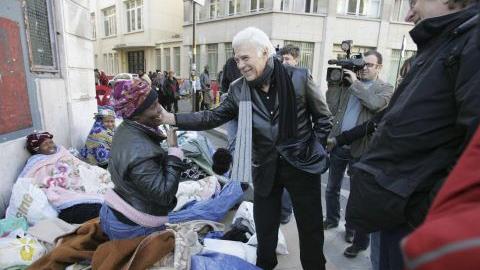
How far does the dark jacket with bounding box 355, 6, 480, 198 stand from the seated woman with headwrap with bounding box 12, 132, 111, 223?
3106mm

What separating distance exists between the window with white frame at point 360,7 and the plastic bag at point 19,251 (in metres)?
17.5

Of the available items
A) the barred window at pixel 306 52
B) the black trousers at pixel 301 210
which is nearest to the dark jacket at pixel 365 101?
the black trousers at pixel 301 210

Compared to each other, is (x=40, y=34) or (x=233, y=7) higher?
(x=233, y=7)

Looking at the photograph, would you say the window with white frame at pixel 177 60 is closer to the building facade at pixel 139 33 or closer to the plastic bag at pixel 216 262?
the building facade at pixel 139 33

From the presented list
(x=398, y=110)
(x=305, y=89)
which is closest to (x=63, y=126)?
(x=305, y=89)

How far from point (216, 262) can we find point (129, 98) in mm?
1181

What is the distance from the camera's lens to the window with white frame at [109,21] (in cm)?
3075

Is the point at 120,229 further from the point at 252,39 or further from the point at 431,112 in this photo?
the point at 431,112

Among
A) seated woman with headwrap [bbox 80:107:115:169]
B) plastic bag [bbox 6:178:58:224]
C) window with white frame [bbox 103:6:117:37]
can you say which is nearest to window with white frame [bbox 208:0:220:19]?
window with white frame [bbox 103:6:117:37]

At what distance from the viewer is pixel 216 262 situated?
2105 mm

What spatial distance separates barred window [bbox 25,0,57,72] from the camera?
4.10 metres

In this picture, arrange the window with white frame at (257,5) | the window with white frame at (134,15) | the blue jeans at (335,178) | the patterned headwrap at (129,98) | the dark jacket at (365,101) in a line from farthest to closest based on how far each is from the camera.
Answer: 1. the window with white frame at (134,15)
2. the window with white frame at (257,5)
3. the blue jeans at (335,178)
4. the dark jacket at (365,101)
5. the patterned headwrap at (129,98)

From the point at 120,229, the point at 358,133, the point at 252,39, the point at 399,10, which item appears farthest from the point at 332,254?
the point at 399,10

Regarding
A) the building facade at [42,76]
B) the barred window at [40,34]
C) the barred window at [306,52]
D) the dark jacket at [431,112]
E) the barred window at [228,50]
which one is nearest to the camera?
the dark jacket at [431,112]
